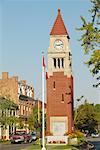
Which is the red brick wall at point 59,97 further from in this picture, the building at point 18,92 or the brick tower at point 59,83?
the building at point 18,92

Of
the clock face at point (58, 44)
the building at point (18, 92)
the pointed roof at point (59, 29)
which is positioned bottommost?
the building at point (18, 92)

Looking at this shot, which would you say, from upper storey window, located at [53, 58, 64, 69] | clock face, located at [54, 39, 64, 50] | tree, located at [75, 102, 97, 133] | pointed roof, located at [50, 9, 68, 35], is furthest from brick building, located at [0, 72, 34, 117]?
pointed roof, located at [50, 9, 68, 35]

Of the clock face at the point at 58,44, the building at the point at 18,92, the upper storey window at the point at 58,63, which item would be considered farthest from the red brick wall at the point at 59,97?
the building at the point at 18,92

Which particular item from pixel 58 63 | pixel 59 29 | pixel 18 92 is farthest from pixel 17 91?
pixel 59 29

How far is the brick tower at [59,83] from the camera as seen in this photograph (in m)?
72.2

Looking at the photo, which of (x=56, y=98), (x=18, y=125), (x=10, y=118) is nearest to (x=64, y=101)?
(x=56, y=98)

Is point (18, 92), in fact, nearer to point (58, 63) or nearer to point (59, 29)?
point (58, 63)

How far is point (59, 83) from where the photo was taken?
73688 millimetres

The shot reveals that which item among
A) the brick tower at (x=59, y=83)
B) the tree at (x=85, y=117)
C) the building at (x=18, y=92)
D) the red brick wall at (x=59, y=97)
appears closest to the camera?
the brick tower at (x=59, y=83)

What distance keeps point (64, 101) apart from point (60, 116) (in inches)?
96.6

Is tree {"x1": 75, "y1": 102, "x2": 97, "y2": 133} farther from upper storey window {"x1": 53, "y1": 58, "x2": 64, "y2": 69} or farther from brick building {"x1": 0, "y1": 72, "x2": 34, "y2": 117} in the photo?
upper storey window {"x1": 53, "y1": 58, "x2": 64, "y2": 69}

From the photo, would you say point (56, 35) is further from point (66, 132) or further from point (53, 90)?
point (66, 132)

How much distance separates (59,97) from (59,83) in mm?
2211

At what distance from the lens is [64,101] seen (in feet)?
240
